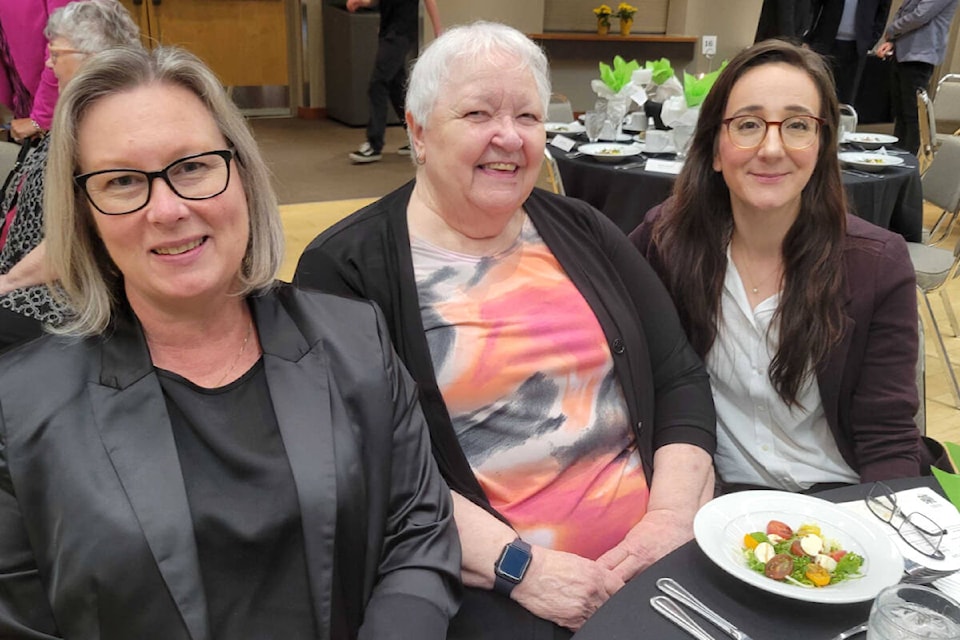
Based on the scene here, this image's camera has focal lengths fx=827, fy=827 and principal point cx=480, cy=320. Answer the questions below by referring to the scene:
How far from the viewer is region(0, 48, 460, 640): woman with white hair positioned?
112 centimetres

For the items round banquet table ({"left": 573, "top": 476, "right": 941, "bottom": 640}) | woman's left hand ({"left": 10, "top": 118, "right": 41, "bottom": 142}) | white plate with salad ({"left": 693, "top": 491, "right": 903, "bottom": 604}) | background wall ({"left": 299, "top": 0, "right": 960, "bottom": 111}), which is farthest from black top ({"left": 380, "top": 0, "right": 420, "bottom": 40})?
round banquet table ({"left": 573, "top": 476, "right": 941, "bottom": 640})

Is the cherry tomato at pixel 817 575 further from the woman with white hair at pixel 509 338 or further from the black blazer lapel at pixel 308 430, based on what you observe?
the black blazer lapel at pixel 308 430

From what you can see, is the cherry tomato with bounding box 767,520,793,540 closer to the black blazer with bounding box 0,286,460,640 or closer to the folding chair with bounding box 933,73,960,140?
the black blazer with bounding box 0,286,460,640

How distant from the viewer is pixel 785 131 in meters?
1.71

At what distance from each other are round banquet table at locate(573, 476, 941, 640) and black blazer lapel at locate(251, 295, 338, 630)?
429 millimetres

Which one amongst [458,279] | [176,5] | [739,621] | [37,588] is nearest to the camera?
[739,621]

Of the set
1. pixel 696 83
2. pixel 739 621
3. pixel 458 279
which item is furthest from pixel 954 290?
pixel 739 621

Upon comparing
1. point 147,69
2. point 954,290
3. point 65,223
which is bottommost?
point 954,290

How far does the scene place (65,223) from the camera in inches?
47.3

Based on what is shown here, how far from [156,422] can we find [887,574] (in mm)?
1013

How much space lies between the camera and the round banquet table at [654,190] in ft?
10.4

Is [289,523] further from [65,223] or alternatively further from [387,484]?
[65,223]

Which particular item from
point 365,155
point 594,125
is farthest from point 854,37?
point 594,125

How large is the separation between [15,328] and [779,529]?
1.86 metres
